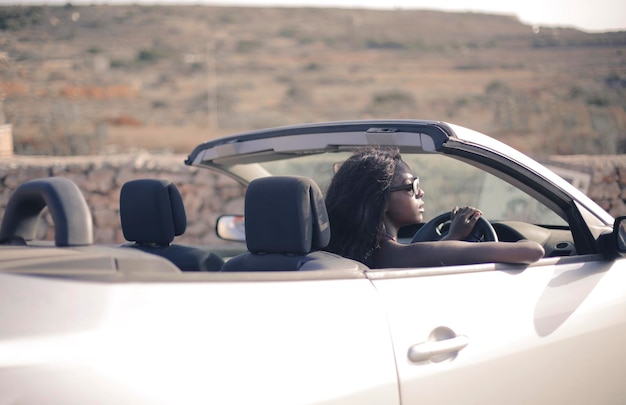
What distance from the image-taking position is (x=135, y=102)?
1105 inches

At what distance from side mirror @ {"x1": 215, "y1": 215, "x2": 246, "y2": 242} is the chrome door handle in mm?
2600

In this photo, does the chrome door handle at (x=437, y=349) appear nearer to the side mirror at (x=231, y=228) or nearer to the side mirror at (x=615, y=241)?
the side mirror at (x=615, y=241)

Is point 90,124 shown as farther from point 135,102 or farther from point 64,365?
point 64,365

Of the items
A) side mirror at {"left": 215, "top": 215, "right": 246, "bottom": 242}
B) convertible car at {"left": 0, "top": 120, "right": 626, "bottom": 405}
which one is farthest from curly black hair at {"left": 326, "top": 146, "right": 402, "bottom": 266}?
side mirror at {"left": 215, "top": 215, "right": 246, "bottom": 242}

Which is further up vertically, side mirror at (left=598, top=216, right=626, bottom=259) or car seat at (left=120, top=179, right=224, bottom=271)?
car seat at (left=120, top=179, right=224, bottom=271)

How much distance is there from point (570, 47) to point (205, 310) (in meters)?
28.1

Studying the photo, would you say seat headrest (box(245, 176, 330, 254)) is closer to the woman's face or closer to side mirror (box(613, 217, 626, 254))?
the woman's face

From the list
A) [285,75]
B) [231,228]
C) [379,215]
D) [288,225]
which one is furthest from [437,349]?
[285,75]

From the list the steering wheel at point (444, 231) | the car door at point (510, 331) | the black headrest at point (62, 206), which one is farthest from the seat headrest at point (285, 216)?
the steering wheel at point (444, 231)

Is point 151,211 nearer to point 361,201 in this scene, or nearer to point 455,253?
point 361,201

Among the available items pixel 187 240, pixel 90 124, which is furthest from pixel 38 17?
pixel 187 240

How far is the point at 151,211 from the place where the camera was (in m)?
3.16

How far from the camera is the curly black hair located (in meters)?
3.07

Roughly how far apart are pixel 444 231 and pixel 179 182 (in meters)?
6.38
